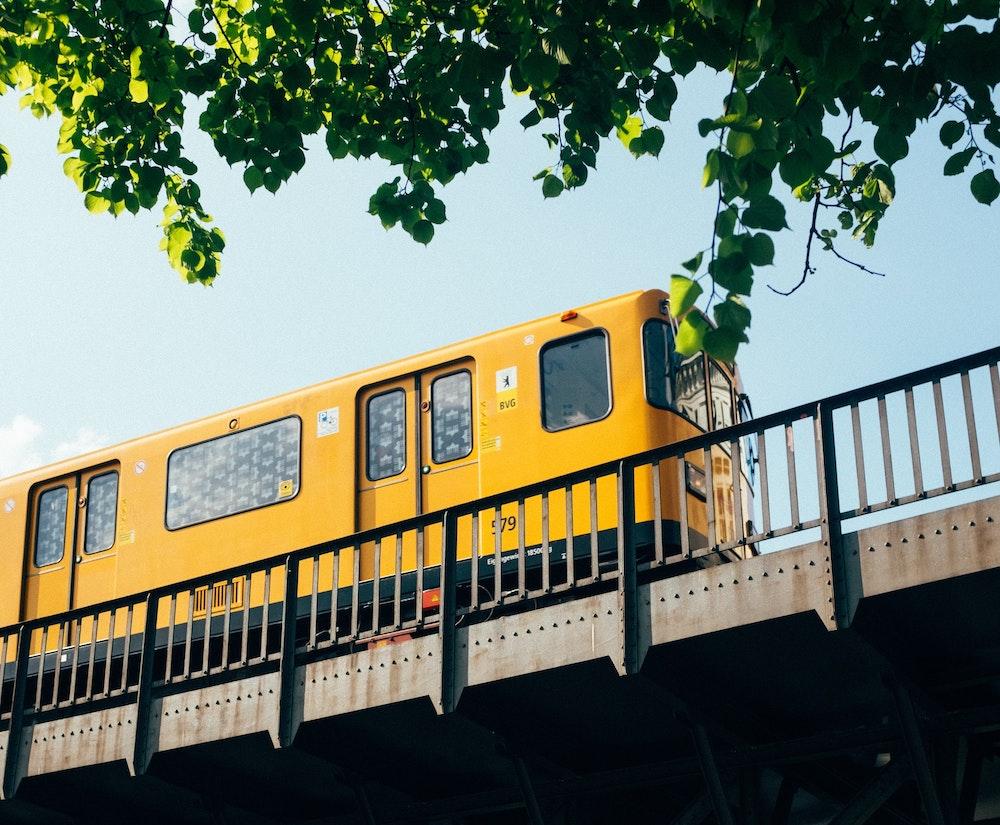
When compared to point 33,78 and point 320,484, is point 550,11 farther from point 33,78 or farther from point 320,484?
point 320,484

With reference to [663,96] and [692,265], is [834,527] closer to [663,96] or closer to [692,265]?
[663,96]

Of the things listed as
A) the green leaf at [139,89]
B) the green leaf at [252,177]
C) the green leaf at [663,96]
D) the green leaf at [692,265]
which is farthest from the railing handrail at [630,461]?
the green leaf at [139,89]

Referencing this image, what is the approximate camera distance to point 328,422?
1361 cm

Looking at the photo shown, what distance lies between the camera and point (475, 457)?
12.7 meters

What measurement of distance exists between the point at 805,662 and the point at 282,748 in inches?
146

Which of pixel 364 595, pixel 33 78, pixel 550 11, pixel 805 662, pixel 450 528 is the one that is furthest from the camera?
pixel 364 595

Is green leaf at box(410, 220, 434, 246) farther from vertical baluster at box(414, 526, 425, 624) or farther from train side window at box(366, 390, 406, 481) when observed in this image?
train side window at box(366, 390, 406, 481)

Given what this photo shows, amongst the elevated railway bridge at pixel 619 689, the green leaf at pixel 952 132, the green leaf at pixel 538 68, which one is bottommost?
the elevated railway bridge at pixel 619 689

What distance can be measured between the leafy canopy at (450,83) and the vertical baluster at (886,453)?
121 cm

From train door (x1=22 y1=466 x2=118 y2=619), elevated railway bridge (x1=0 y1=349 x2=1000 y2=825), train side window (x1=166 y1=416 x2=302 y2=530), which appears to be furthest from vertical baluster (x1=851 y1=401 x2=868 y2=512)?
train door (x1=22 y1=466 x2=118 y2=619)

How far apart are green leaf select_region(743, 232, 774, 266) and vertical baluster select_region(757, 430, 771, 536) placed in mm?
2737

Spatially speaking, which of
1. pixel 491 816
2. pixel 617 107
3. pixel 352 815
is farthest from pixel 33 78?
pixel 491 816

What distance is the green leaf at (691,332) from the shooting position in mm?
5883

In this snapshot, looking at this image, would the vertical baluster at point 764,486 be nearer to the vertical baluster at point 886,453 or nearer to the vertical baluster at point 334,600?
the vertical baluster at point 886,453
